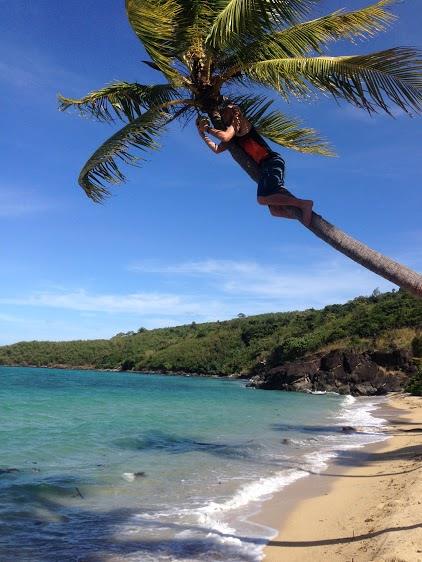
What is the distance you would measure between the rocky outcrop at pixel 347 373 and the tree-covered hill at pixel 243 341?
169cm

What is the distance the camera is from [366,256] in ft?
15.9

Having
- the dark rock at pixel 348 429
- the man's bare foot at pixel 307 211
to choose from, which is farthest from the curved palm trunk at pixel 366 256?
the dark rock at pixel 348 429

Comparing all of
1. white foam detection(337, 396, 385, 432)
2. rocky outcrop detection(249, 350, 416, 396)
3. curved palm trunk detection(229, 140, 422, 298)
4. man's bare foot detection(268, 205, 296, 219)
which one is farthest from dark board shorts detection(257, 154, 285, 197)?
rocky outcrop detection(249, 350, 416, 396)

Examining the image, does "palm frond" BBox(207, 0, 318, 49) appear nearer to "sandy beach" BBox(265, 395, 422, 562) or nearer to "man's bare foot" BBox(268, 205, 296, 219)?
"man's bare foot" BBox(268, 205, 296, 219)

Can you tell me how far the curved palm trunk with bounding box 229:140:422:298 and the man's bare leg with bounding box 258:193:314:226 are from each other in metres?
0.07

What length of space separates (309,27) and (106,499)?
326 inches

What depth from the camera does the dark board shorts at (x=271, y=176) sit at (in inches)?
Answer: 219

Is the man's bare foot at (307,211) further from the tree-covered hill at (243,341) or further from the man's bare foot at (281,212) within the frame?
the tree-covered hill at (243,341)

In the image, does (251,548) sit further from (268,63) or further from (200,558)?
(268,63)

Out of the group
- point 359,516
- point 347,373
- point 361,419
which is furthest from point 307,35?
point 347,373

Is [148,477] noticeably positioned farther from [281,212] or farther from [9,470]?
[281,212]

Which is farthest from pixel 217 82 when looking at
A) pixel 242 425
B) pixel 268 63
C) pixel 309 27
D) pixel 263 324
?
pixel 263 324

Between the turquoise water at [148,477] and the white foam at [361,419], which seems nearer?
the turquoise water at [148,477]

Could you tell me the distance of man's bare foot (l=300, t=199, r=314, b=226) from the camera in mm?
5250
